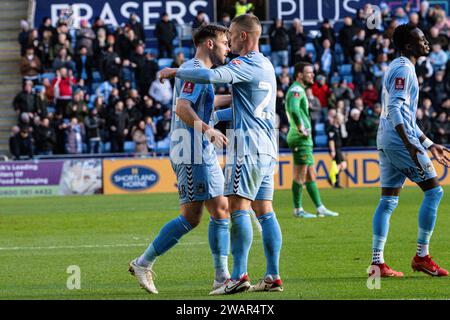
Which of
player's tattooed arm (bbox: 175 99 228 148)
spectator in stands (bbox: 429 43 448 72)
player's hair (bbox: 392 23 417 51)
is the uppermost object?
player's hair (bbox: 392 23 417 51)

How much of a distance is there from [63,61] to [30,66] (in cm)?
114

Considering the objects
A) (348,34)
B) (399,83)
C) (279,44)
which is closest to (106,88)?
(279,44)

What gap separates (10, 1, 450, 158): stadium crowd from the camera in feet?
99.9

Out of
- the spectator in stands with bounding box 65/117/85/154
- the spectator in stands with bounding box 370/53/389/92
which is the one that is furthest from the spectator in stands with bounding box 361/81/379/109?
the spectator in stands with bounding box 65/117/85/154

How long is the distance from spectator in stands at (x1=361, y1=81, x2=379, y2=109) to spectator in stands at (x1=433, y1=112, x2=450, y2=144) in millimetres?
2056

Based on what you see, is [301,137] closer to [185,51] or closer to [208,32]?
[208,32]

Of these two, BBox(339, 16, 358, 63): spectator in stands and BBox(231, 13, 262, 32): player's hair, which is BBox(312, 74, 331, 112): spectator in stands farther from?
BBox(231, 13, 262, 32): player's hair

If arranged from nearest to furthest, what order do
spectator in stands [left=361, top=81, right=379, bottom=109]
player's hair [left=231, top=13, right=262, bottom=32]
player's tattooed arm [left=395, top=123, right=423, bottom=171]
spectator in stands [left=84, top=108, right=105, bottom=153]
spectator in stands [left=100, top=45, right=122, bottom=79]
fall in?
1. player's hair [left=231, top=13, right=262, bottom=32]
2. player's tattooed arm [left=395, top=123, right=423, bottom=171]
3. spectator in stands [left=84, top=108, right=105, bottom=153]
4. spectator in stands [left=361, top=81, right=379, bottom=109]
5. spectator in stands [left=100, top=45, right=122, bottom=79]

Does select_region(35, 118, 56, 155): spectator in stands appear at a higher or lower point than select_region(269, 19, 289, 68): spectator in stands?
lower

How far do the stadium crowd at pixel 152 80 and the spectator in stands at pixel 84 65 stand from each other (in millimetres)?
31

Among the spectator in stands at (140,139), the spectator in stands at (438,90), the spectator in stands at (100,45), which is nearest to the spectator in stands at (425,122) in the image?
the spectator in stands at (438,90)

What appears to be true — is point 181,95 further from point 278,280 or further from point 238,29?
point 278,280
